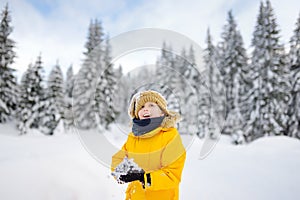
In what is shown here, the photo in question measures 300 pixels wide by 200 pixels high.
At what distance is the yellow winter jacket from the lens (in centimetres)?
182

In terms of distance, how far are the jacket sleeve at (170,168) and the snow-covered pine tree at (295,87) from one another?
73.5 ft

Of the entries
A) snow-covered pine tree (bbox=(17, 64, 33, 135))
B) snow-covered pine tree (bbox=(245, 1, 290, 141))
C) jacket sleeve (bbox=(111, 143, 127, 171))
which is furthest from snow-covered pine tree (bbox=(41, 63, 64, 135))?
jacket sleeve (bbox=(111, 143, 127, 171))

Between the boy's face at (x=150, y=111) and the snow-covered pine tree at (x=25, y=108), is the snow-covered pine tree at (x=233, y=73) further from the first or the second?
the snow-covered pine tree at (x=25, y=108)

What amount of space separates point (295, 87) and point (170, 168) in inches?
926

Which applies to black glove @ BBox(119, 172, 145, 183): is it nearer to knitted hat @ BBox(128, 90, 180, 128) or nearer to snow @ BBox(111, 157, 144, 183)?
snow @ BBox(111, 157, 144, 183)

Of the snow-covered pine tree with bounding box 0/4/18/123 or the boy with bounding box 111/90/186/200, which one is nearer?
the boy with bounding box 111/90/186/200

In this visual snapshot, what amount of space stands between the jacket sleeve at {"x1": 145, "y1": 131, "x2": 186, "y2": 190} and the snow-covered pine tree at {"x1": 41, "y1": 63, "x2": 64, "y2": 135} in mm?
24633

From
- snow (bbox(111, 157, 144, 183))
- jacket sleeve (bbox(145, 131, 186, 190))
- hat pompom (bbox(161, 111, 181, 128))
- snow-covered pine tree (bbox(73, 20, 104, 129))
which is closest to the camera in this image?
jacket sleeve (bbox(145, 131, 186, 190))

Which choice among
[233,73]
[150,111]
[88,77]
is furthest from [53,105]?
[150,111]

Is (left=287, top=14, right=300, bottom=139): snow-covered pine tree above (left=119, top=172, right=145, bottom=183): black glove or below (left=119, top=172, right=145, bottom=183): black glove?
above

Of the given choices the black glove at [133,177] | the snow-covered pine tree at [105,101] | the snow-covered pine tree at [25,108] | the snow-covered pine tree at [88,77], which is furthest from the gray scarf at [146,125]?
the snow-covered pine tree at [25,108]

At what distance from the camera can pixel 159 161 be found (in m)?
2.01

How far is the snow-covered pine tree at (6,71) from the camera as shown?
75.4ft

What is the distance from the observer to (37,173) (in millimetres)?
4051
